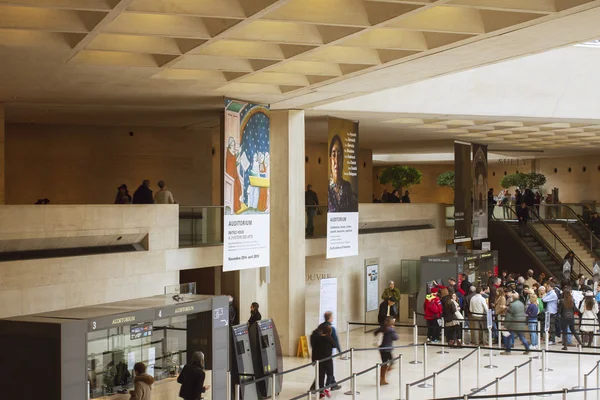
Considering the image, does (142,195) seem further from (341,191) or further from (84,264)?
(341,191)

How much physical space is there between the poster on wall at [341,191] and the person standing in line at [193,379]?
377 inches

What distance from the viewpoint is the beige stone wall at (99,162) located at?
25.7m

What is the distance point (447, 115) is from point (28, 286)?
12.6m

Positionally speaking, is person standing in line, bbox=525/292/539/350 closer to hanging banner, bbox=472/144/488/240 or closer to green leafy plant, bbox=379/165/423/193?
hanging banner, bbox=472/144/488/240

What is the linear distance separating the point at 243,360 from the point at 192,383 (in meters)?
3.00

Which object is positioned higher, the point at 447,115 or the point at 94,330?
the point at 447,115

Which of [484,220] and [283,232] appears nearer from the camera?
[283,232]

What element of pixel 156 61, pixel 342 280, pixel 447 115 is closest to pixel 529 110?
pixel 447 115

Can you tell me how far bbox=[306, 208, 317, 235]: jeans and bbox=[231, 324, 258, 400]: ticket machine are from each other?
738 centimetres

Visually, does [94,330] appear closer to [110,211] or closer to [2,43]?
[2,43]

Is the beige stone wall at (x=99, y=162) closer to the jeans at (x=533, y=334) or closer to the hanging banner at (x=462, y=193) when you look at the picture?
the hanging banner at (x=462, y=193)

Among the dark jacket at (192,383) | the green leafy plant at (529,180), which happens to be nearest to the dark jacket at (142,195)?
the dark jacket at (192,383)

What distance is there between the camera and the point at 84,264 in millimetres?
15211

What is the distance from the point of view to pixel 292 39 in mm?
12430
